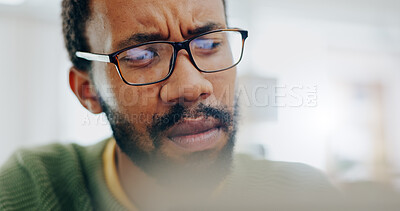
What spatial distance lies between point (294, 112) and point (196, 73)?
109 millimetres

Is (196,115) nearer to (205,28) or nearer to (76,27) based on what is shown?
(205,28)

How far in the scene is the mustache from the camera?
34cm

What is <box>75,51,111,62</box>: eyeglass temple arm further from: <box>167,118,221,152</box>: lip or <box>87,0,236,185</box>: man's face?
<box>167,118,221,152</box>: lip

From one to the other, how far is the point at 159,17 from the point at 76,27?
145 mm

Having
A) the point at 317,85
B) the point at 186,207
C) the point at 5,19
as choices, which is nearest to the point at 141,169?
the point at 186,207

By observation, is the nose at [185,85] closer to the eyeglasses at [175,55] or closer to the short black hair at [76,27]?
the eyeglasses at [175,55]

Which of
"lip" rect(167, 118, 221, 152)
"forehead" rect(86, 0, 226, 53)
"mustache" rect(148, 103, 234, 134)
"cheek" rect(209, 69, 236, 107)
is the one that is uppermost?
"forehead" rect(86, 0, 226, 53)

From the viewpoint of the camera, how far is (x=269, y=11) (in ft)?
1.24

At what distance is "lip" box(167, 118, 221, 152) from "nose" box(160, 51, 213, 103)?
2 centimetres

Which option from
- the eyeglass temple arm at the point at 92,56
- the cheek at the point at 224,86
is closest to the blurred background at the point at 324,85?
the cheek at the point at 224,86

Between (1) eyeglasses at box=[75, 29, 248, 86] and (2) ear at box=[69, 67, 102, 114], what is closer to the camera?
(1) eyeglasses at box=[75, 29, 248, 86]

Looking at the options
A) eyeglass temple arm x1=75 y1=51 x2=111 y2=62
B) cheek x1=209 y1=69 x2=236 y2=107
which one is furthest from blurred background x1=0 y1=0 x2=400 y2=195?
eyeglass temple arm x1=75 y1=51 x2=111 y2=62

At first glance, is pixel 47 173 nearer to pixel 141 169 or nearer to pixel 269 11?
pixel 141 169

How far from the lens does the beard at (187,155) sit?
342 mm
